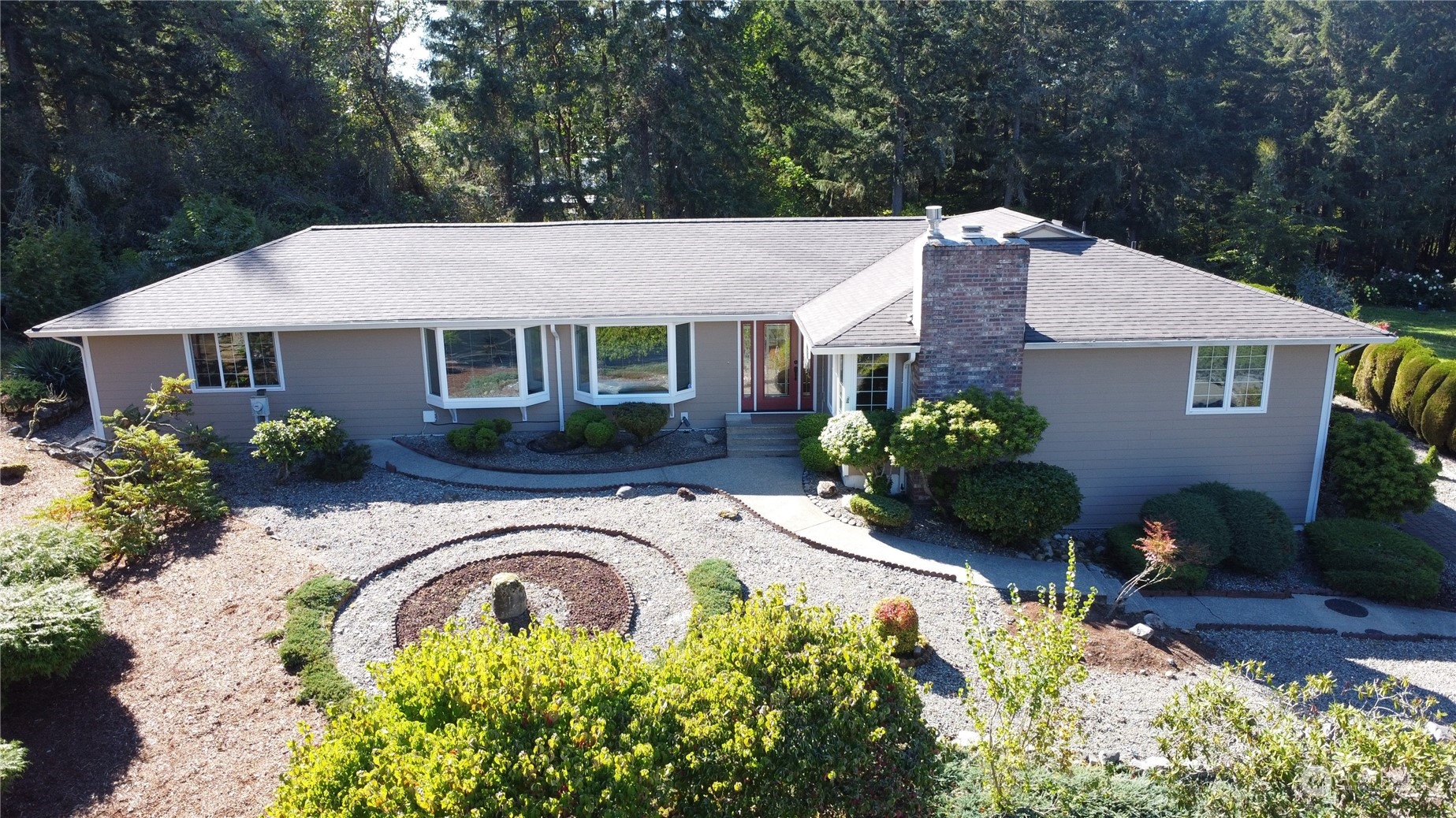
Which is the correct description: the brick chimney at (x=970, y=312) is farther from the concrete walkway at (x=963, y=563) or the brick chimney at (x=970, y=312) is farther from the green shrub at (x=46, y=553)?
the green shrub at (x=46, y=553)

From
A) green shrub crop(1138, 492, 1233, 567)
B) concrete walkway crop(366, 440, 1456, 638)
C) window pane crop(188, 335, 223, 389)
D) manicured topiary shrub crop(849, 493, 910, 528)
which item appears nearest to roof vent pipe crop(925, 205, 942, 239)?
manicured topiary shrub crop(849, 493, 910, 528)

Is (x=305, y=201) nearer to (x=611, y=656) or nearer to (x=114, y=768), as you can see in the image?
(x=114, y=768)

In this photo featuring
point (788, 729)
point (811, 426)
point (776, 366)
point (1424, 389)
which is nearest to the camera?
point (788, 729)

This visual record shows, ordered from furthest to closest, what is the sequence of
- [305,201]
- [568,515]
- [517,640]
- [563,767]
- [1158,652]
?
[305,201], [568,515], [1158,652], [517,640], [563,767]

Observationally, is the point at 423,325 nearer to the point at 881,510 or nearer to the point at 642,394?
the point at 642,394

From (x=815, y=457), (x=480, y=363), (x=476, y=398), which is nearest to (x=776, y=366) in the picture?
(x=815, y=457)

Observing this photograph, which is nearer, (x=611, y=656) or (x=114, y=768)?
(x=611, y=656)

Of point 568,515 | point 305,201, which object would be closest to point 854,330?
point 568,515
